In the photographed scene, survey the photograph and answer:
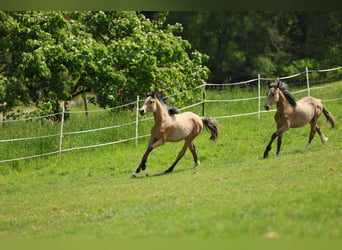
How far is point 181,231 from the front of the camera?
5.91 metres

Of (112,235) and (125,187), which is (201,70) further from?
(112,235)

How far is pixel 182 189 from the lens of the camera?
9391 millimetres

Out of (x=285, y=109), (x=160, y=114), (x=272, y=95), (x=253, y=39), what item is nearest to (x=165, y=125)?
(x=160, y=114)

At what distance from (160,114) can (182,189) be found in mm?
3023

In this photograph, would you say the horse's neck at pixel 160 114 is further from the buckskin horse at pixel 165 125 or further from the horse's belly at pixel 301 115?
the horse's belly at pixel 301 115

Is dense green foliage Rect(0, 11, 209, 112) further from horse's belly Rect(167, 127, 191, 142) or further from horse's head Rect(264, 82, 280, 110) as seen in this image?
horse's head Rect(264, 82, 280, 110)

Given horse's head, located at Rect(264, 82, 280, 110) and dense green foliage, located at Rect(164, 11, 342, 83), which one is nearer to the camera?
horse's head, located at Rect(264, 82, 280, 110)

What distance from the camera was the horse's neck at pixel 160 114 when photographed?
12.1 meters

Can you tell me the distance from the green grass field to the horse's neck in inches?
46.4

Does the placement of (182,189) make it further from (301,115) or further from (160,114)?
(301,115)

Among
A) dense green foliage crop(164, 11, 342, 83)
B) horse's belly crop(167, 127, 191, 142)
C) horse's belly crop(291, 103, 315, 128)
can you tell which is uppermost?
dense green foliage crop(164, 11, 342, 83)

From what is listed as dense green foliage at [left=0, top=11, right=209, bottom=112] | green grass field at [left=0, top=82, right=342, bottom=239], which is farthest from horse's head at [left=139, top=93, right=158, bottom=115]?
dense green foliage at [left=0, top=11, right=209, bottom=112]

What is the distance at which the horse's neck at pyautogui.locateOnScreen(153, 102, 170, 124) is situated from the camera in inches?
475

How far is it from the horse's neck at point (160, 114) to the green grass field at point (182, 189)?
1.18 m
